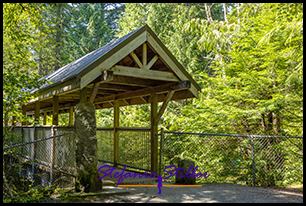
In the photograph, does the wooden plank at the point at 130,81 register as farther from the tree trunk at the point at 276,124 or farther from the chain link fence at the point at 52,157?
the tree trunk at the point at 276,124

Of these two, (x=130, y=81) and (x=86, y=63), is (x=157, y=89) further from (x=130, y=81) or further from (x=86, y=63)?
(x=86, y=63)

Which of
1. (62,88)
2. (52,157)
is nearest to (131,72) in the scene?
(62,88)

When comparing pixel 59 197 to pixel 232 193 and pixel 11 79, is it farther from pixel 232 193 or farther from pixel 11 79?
pixel 232 193

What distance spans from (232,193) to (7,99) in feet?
18.2

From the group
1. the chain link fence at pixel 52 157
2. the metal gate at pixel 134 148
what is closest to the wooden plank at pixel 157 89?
the metal gate at pixel 134 148

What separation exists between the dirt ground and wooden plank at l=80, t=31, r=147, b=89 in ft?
7.94

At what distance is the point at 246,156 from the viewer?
33.5 feet

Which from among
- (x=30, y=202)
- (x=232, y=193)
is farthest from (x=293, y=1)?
(x=30, y=202)

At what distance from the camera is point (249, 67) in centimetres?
1014

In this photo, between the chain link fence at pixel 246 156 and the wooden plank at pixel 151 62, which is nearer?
the wooden plank at pixel 151 62

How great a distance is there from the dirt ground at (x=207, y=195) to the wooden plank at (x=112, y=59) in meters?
2.42

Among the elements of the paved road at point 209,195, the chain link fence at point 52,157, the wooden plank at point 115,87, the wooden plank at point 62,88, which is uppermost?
the wooden plank at point 115,87

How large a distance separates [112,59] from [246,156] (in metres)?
7.07

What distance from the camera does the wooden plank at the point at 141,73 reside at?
5.98 meters
